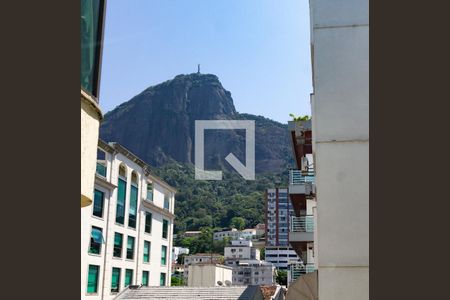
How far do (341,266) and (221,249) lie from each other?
11899cm

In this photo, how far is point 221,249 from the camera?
12450 centimetres

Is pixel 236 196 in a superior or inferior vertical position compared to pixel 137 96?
inferior

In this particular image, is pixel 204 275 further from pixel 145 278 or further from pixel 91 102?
pixel 91 102

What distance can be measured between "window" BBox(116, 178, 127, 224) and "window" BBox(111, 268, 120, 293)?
8.64ft

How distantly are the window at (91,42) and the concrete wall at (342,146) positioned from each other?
4884 millimetres

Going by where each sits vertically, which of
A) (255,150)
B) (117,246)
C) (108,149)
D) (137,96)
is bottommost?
(117,246)

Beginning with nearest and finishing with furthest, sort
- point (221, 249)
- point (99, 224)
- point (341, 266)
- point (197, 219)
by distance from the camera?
point (341, 266)
point (99, 224)
point (221, 249)
point (197, 219)

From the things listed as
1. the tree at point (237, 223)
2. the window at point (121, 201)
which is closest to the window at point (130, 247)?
the window at point (121, 201)

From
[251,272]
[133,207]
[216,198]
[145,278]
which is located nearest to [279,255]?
[251,272]

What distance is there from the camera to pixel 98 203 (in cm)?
2556

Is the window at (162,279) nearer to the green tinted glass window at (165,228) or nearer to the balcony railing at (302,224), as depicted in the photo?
the green tinted glass window at (165,228)

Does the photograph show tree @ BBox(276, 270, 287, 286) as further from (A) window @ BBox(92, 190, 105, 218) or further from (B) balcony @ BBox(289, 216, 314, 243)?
(B) balcony @ BBox(289, 216, 314, 243)

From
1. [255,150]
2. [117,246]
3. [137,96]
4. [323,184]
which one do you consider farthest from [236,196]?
[323,184]
